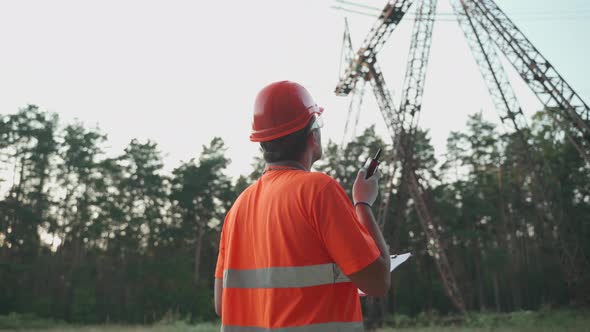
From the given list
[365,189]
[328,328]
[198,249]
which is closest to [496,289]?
[198,249]

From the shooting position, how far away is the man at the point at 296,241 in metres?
1.42

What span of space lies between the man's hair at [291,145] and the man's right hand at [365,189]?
0.25m

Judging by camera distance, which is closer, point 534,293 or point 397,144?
point 397,144

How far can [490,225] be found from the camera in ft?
154

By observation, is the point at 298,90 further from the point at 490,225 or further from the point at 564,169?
the point at 490,225

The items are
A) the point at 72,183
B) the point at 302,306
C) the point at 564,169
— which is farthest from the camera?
the point at 72,183

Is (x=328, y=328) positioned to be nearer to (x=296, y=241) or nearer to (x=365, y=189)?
(x=296, y=241)

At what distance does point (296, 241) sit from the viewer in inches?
58.4

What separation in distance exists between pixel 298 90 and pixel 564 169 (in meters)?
42.9

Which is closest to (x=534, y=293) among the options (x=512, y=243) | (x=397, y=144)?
(x=512, y=243)

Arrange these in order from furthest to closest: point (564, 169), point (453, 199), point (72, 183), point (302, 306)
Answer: point (453, 199)
point (72, 183)
point (564, 169)
point (302, 306)

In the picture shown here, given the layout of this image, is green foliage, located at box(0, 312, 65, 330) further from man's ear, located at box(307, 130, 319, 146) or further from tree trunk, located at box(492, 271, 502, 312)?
tree trunk, located at box(492, 271, 502, 312)

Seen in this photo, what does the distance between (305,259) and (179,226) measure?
42268 mm

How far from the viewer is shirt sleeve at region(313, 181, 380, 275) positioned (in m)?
1.40
